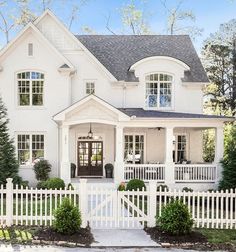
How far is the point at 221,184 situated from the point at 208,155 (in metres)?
12.6

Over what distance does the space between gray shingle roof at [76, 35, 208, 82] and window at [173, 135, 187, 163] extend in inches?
139

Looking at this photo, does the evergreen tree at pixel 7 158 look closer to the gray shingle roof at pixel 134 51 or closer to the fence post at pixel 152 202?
the gray shingle roof at pixel 134 51

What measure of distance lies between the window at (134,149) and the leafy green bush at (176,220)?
37.5ft

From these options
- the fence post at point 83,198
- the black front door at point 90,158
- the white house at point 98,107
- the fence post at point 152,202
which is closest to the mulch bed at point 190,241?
the fence post at point 152,202

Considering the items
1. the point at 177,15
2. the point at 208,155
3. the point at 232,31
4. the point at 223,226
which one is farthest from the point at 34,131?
the point at 232,31

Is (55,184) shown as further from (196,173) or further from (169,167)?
(196,173)

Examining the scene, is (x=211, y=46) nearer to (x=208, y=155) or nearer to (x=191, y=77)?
(x=208, y=155)

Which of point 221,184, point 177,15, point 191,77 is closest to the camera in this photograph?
point 221,184

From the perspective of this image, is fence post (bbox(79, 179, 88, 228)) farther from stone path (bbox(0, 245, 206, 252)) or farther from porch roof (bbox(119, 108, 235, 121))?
porch roof (bbox(119, 108, 235, 121))

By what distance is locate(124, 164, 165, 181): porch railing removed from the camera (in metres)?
19.5

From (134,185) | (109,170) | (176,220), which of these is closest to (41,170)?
(109,170)

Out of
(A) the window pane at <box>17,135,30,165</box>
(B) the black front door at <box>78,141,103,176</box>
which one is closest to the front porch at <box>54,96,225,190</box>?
(B) the black front door at <box>78,141,103,176</box>

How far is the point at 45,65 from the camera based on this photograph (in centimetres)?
2127

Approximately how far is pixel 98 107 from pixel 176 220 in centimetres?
985
